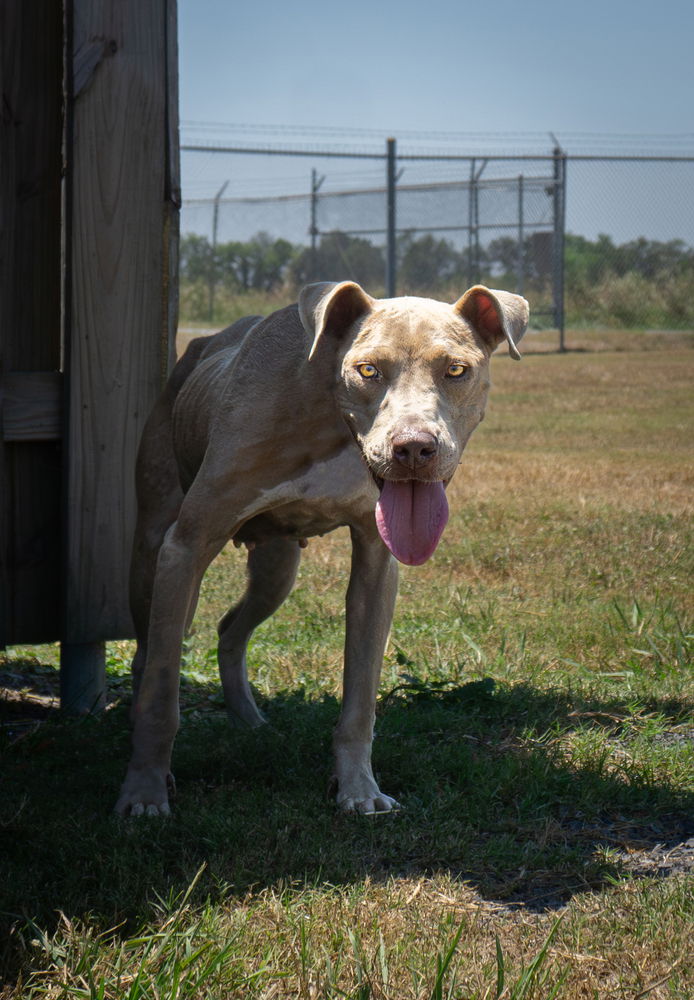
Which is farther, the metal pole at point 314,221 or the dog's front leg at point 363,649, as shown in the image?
the metal pole at point 314,221

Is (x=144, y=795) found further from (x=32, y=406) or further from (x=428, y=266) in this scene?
(x=428, y=266)

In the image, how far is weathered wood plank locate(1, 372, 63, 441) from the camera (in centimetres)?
425

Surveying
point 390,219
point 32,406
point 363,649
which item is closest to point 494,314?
point 363,649

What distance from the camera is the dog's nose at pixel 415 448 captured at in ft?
9.52

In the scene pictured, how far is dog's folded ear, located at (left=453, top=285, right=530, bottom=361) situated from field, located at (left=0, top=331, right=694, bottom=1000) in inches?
52.4

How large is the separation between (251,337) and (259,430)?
413 millimetres

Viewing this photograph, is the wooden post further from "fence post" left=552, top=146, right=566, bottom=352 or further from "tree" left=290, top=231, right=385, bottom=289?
"fence post" left=552, top=146, right=566, bottom=352

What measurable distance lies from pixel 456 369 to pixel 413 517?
1.37ft

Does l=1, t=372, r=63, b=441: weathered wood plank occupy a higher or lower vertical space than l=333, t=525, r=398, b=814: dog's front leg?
higher

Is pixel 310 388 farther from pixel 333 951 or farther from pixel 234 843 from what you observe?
pixel 333 951

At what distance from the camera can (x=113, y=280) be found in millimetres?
4266

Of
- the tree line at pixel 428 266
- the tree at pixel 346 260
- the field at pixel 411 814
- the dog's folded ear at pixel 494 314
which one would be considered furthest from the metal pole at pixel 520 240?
the dog's folded ear at pixel 494 314

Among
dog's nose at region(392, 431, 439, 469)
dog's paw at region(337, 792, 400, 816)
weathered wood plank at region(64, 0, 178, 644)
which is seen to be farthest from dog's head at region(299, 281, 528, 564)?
weathered wood plank at region(64, 0, 178, 644)

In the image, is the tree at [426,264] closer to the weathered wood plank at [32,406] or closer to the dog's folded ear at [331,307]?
the weathered wood plank at [32,406]
